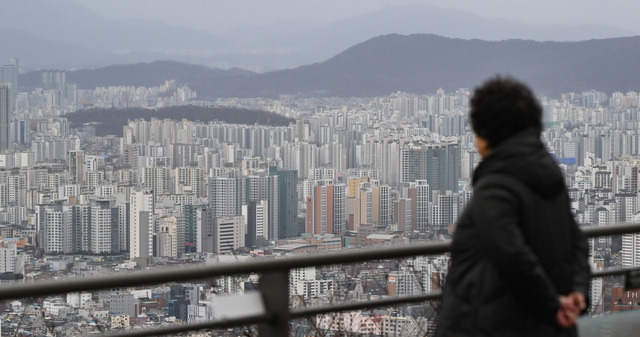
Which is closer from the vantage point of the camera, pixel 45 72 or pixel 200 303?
pixel 200 303

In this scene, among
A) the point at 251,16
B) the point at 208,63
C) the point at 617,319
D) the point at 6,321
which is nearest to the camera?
the point at 6,321

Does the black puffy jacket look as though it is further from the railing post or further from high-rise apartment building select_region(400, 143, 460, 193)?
high-rise apartment building select_region(400, 143, 460, 193)

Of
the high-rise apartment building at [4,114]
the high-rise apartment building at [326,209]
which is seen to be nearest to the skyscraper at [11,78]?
the high-rise apartment building at [4,114]

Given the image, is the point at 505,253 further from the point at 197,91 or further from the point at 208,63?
the point at 208,63

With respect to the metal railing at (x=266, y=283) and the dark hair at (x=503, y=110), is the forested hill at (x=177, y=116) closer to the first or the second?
the metal railing at (x=266, y=283)

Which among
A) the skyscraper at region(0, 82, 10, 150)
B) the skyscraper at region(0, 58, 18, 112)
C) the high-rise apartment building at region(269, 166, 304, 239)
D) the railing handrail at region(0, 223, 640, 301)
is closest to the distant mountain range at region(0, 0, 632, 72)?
the skyscraper at region(0, 58, 18, 112)

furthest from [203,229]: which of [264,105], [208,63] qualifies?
[208,63]

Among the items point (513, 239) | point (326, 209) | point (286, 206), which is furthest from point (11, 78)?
point (513, 239)
